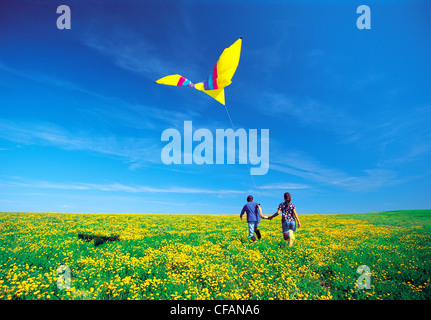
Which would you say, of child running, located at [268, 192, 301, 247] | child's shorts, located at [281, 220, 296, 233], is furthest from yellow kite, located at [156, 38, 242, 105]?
child's shorts, located at [281, 220, 296, 233]

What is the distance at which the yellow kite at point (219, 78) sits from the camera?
7.70 meters

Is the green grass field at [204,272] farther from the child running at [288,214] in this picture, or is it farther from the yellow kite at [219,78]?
the yellow kite at [219,78]

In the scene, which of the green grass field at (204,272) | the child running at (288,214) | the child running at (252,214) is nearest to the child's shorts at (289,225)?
the child running at (288,214)

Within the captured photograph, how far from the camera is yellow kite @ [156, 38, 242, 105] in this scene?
7.70 meters

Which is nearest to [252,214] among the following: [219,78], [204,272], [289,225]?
[289,225]

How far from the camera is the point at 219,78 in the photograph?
8.32 metres

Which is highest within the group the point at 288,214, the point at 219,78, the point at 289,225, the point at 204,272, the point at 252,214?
the point at 219,78

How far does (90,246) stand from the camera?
9.20 meters

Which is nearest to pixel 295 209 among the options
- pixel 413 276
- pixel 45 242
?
pixel 413 276

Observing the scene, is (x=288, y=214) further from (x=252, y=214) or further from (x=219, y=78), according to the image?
(x=219, y=78)

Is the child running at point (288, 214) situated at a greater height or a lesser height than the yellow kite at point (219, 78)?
lesser

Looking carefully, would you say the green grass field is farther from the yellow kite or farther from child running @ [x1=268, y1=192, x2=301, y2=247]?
the yellow kite
